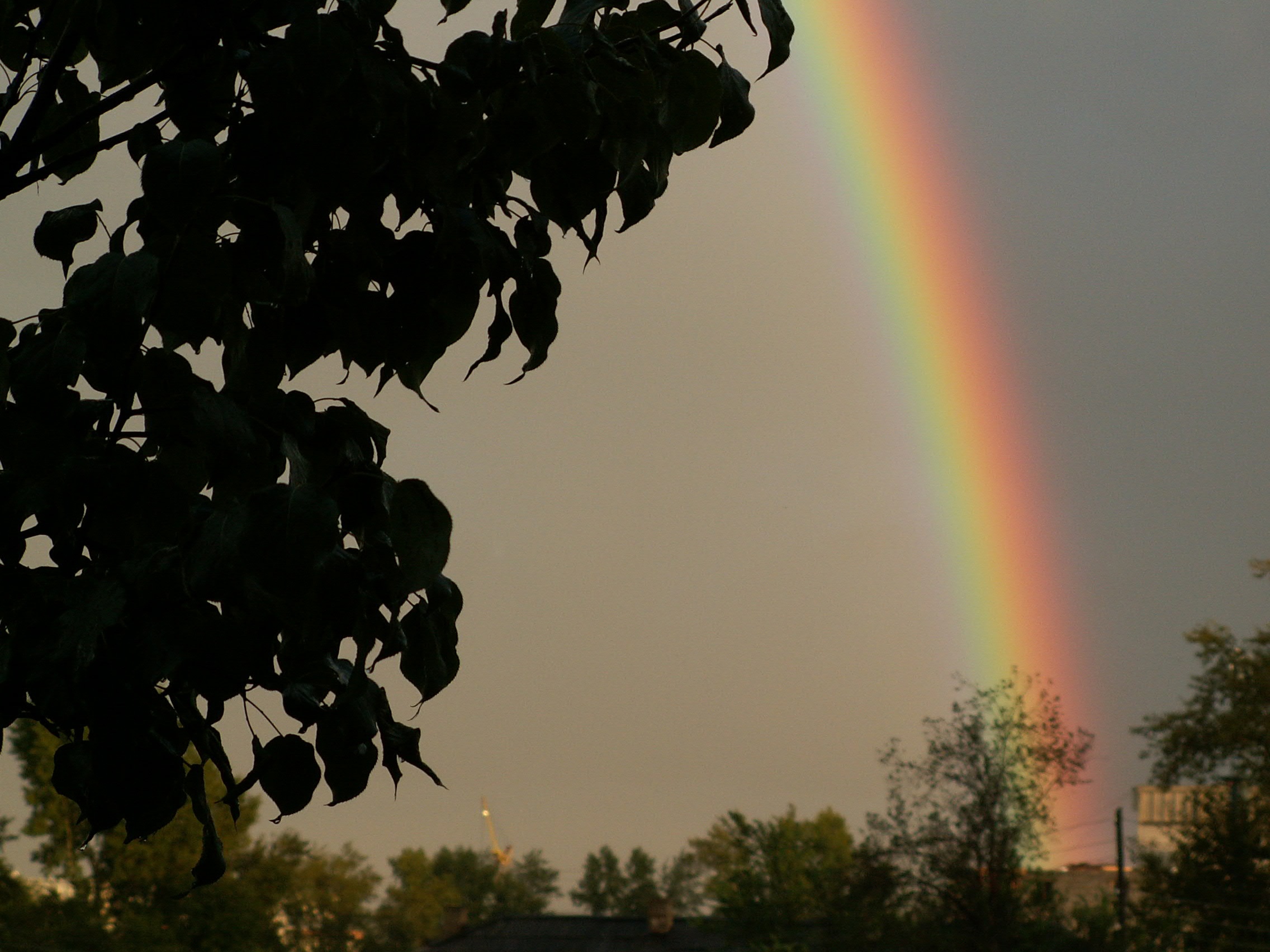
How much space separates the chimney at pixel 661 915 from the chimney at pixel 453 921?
619 cm

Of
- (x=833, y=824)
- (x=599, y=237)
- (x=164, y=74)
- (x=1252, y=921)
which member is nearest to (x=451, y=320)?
(x=599, y=237)

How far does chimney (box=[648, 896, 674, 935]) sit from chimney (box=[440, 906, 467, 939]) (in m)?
6.19

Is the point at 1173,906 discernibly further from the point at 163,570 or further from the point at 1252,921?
the point at 163,570

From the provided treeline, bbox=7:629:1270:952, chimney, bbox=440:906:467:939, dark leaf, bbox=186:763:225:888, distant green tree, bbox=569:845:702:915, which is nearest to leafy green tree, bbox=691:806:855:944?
treeline, bbox=7:629:1270:952

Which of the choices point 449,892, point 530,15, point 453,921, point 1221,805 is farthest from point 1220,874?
point 449,892

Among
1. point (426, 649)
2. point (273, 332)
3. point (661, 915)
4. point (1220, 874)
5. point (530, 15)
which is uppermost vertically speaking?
point (1220, 874)

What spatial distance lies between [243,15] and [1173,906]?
A: 38.4 metres

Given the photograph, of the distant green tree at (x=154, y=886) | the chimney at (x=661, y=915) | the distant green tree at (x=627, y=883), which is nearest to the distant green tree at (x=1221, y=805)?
the chimney at (x=661, y=915)

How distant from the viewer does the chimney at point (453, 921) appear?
42969mm

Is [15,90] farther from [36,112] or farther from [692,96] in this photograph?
[692,96]

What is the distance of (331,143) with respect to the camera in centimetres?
162

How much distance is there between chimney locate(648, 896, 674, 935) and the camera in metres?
40.2

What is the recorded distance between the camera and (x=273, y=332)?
1.79 meters

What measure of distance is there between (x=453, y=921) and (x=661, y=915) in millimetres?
6888
